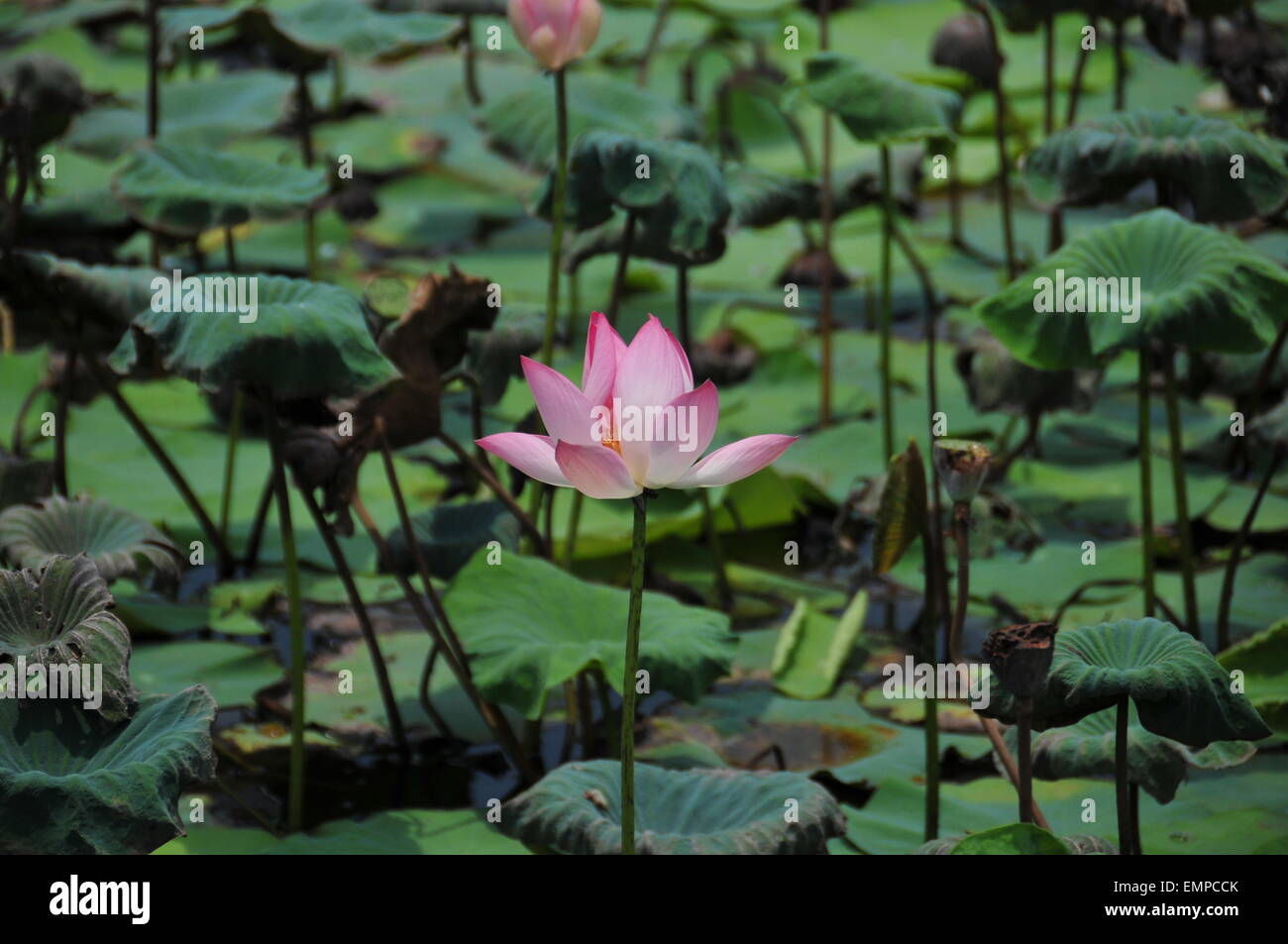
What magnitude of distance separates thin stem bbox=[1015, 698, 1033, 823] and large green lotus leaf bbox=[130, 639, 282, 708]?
55.2 inches

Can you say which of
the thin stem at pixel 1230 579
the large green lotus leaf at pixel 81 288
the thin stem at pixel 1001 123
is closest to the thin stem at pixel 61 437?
the large green lotus leaf at pixel 81 288

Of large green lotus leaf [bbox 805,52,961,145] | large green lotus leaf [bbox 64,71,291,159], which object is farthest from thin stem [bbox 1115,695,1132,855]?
large green lotus leaf [bbox 64,71,291,159]

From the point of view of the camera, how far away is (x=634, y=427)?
4.28ft

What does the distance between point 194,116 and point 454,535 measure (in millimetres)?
2742

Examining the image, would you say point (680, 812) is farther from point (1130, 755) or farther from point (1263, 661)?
point (1263, 661)

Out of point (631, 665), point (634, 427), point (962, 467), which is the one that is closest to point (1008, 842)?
point (962, 467)

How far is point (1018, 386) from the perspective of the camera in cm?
322

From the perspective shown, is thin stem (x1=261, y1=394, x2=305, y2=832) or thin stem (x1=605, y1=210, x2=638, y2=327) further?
thin stem (x1=605, y1=210, x2=638, y2=327)

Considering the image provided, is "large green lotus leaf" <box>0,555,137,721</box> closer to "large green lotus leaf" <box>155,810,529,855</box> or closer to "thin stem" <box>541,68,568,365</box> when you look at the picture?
"large green lotus leaf" <box>155,810,529,855</box>

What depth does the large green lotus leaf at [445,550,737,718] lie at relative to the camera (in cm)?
208

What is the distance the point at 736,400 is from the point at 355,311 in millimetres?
1927

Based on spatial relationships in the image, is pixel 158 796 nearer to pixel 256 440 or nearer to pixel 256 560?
pixel 256 560
